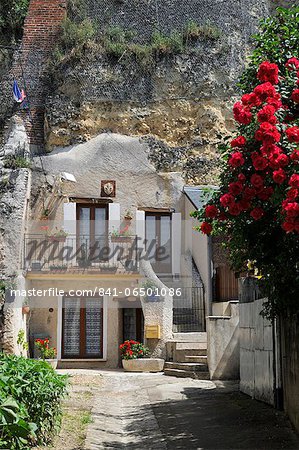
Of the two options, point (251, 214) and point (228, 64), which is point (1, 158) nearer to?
point (228, 64)

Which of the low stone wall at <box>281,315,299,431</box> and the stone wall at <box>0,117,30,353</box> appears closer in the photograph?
the low stone wall at <box>281,315,299,431</box>

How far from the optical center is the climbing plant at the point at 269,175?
6234mm

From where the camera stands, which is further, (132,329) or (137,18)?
(137,18)

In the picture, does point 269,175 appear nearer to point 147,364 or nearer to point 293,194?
point 293,194

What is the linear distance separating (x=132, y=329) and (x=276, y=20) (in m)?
12.1

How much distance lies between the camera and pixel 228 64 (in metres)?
22.5

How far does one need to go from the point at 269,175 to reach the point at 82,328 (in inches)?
514

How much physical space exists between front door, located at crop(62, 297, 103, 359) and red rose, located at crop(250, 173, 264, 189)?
12884 millimetres

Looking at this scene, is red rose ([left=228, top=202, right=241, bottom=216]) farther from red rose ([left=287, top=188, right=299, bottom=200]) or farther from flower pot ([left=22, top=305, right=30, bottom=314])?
flower pot ([left=22, top=305, right=30, bottom=314])

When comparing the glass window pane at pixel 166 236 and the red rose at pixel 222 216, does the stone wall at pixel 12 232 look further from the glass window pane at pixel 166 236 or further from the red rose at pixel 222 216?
the red rose at pixel 222 216

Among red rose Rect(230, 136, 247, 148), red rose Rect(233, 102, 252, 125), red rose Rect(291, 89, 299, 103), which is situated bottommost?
red rose Rect(230, 136, 247, 148)

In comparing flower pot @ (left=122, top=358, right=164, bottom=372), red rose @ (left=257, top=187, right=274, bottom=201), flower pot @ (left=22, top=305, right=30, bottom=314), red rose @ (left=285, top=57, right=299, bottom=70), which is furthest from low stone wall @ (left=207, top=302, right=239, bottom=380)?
red rose @ (left=285, top=57, right=299, bottom=70)

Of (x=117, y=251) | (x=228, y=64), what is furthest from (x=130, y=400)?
(x=228, y=64)

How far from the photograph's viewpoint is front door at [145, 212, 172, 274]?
2039 cm
